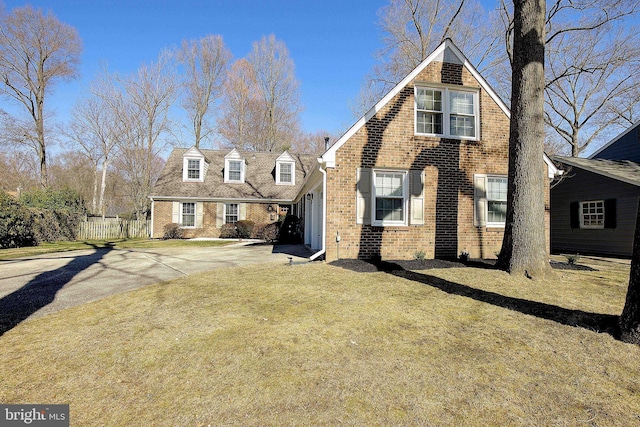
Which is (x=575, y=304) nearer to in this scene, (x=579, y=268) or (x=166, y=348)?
(x=579, y=268)

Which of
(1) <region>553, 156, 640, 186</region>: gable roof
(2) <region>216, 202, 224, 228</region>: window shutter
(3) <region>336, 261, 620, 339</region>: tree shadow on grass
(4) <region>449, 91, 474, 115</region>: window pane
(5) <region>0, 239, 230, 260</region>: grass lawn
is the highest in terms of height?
(4) <region>449, 91, 474, 115</region>: window pane

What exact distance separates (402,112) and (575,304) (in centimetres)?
640

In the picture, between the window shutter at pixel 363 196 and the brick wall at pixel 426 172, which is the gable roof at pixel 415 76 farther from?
the window shutter at pixel 363 196

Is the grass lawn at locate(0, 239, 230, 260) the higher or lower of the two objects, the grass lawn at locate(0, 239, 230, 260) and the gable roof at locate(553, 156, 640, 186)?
the lower

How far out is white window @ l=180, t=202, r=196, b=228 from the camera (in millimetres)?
18812

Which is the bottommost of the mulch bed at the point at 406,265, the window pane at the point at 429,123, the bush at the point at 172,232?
the mulch bed at the point at 406,265

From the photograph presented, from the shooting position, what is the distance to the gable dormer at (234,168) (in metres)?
20.4

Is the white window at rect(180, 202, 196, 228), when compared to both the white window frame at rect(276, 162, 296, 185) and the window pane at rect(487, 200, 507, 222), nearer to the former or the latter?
the white window frame at rect(276, 162, 296, 185)

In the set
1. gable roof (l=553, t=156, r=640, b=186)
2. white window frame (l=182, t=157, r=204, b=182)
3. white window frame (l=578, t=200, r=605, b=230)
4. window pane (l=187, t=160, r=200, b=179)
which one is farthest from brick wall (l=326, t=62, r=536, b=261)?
window pane (l=187, t=160, r=200, b=179)

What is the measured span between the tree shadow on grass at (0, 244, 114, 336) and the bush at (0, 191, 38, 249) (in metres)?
8.21

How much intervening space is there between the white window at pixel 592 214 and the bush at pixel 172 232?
20.5 meters

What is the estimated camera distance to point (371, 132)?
891 centimetres

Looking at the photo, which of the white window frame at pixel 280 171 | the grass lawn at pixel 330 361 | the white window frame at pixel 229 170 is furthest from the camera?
the white window frame at pixel 280 171

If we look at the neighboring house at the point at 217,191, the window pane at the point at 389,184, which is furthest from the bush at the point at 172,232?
the window pane at the point at 389,184
